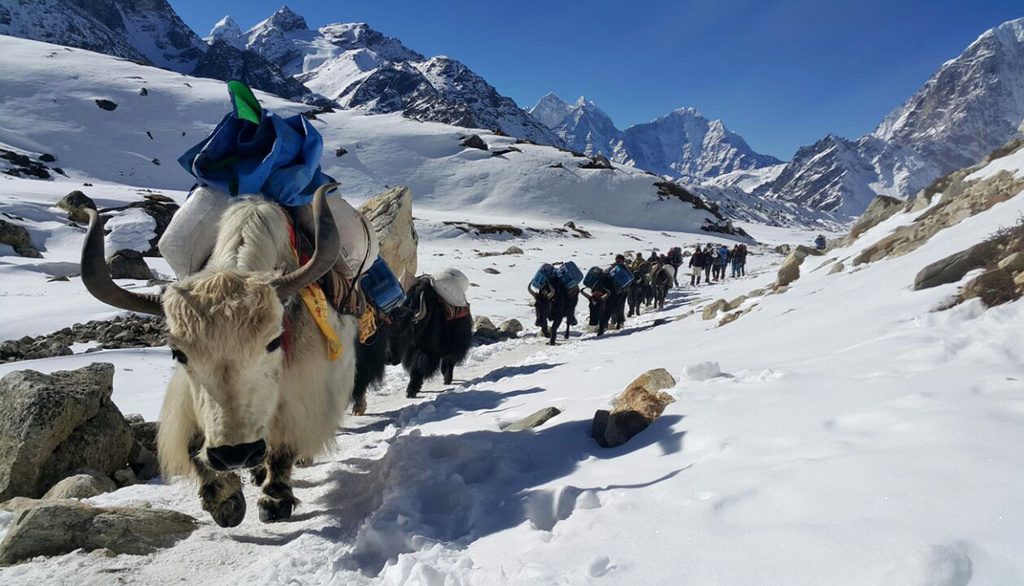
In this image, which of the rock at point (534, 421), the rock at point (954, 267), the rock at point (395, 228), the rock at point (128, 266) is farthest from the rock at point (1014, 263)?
the rock at point (128, 266)

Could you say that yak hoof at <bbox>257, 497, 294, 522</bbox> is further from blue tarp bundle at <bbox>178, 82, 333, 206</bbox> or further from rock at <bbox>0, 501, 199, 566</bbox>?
blue tarp bundle at <bbox>178, 82, 333, 206</bbox>

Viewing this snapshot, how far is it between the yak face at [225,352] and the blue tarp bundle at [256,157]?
0.98m

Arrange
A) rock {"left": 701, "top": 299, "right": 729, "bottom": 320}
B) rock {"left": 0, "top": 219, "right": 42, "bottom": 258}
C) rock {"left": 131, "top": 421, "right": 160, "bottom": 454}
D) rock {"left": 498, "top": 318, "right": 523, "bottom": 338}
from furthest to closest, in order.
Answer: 1. rock {"left": 0, "top": 219, "right": 42, "bottom": 258}
2. rock {"left": 498, "top": 318, "right": 523, "bottom": 338}
3. rock {"left": 701, "top": 299, "right": 729, "bottom": 320}
4. rock {"left": 131, "top": 421, "right": 160, "bottom": 454}

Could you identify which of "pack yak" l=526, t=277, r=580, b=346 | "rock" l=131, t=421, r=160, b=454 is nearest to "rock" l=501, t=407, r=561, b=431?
"rock" l=131, t=421, r=160, b=454

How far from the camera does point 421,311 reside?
548cm

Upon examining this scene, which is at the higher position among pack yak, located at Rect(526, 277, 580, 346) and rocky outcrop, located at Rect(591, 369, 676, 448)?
pack yak, located at Rect(526, 277, 580, 346)

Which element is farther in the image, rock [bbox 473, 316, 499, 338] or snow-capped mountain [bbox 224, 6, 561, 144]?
snow-capped mountain [bbox 224, 6, 561, 144]

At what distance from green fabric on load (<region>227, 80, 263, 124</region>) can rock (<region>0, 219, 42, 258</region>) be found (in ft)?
47.0

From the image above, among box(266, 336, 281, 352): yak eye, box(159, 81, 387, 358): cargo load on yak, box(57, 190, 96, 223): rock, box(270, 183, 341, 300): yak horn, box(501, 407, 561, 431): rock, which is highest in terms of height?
Answer: box(57, 190, 96, 223): rock

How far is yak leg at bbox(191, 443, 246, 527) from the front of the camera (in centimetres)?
200

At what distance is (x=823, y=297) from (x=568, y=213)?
41.7 meters

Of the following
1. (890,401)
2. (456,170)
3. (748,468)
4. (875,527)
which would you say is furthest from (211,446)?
(456,170)

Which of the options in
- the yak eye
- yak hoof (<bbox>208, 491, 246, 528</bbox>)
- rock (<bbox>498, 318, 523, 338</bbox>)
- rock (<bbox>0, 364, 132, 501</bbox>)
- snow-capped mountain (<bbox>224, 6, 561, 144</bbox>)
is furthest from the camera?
snow-capped mountain (<bbox>224, 6, 561, 144</bbox>)

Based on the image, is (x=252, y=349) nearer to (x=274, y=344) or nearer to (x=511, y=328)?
(x=274, y=344)
